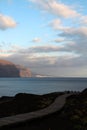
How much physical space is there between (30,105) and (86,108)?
4534mm

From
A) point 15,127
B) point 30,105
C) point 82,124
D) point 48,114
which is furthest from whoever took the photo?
point 30,105

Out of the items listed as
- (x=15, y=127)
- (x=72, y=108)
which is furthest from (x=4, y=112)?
(x=15, y=127)

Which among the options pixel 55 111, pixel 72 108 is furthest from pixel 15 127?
pixel 72 108

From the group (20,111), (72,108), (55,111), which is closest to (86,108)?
(72,108)

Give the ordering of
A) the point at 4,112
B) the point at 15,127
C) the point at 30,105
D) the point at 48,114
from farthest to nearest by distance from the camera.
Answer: the point at 30,105 < the point at 4,112 < the point at 48,114 < the point at 15,127

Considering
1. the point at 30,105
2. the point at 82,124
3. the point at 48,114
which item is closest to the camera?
the point at 82,124

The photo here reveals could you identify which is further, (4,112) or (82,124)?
(4,112)

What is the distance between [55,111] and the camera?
22484mm

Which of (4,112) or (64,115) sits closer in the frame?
(64,115)

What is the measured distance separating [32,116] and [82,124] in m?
2.88

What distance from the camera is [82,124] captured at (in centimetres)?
1930

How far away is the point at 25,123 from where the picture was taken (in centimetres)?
1869

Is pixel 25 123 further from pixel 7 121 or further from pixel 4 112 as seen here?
pixel 4 112

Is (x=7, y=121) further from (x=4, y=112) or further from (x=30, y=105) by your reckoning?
(x=30, y=105)
